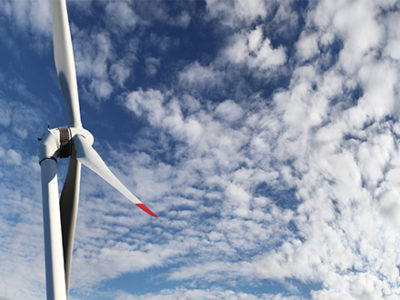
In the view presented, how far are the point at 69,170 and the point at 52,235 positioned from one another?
918 centimetres

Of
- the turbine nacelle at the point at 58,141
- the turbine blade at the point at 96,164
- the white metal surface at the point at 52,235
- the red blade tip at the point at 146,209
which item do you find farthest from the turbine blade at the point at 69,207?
the red blade tip at the point at 146,209

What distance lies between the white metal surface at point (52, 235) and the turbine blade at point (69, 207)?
3.18 metres

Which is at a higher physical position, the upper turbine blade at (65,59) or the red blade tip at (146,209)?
the upper turbine blade at (65,59)

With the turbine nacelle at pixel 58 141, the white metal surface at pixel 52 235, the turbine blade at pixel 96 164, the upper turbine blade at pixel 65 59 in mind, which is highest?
the upper turbine blade at pixel 65 59

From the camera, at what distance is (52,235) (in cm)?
2267

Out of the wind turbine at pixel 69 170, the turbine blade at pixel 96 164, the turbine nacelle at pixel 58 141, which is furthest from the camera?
the turbine nacelle at pixel 58 141

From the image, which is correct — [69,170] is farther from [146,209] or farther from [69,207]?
[146,209]

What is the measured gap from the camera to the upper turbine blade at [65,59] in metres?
32.7

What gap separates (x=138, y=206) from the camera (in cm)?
2473

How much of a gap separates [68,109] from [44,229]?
14.5 m

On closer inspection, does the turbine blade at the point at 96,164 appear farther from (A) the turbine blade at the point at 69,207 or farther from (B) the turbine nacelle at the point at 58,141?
(A) the turbine blade at the point at 69,207

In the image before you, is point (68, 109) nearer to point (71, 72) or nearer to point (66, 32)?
point (71, 72)

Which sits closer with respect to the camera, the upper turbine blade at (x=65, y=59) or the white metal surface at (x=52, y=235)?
the white metal surface at (x=52, y=235)

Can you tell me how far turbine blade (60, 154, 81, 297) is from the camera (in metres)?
28.5
